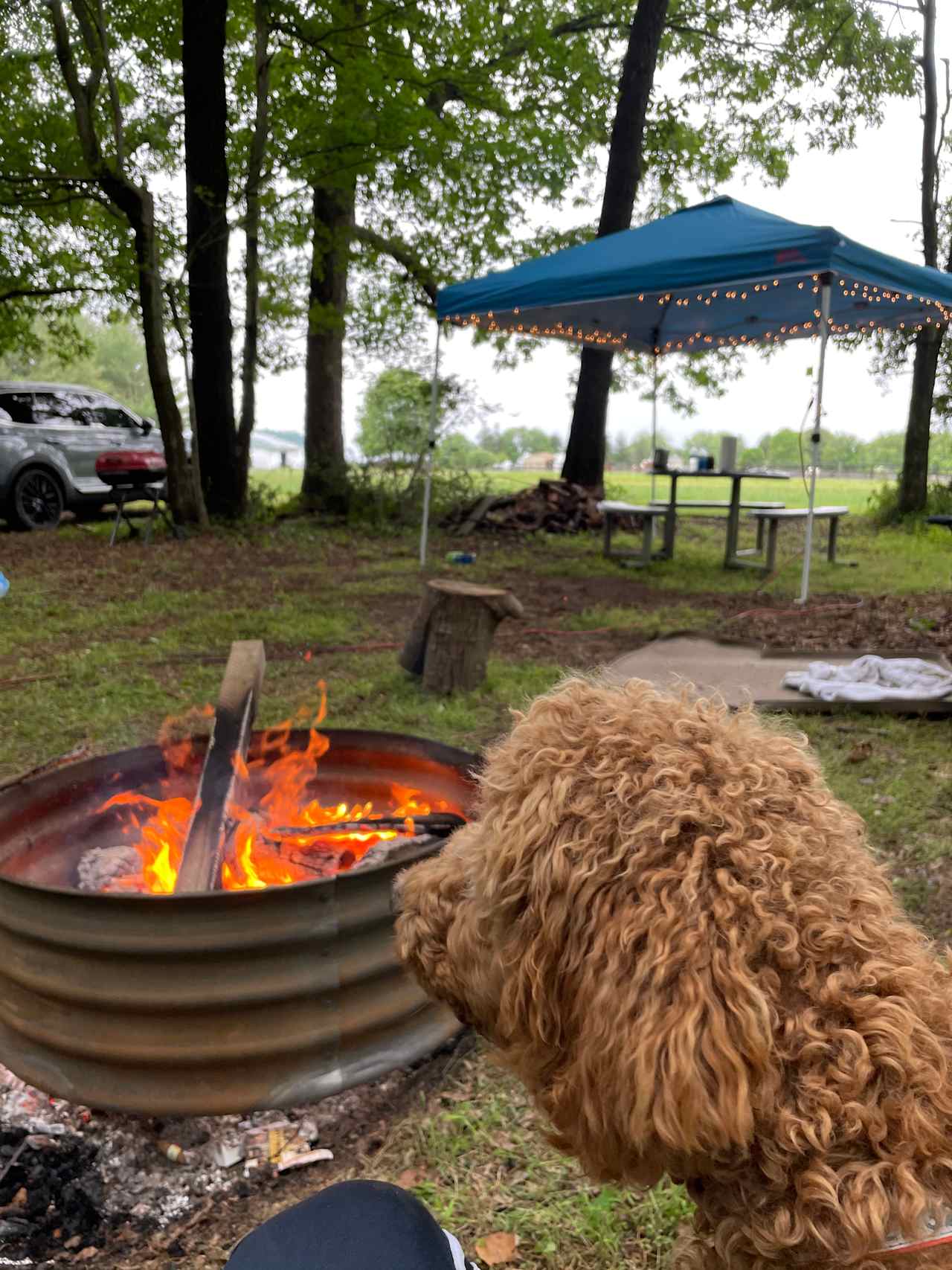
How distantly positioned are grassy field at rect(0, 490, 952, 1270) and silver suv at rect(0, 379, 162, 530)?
3.42 feet

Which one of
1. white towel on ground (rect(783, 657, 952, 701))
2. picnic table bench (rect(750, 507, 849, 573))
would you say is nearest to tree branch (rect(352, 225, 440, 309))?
picnic table bench (rect(750, 507, 849, 573))

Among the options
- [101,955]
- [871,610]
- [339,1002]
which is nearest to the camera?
[101,955]

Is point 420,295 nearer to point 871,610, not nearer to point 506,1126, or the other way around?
point 871,610

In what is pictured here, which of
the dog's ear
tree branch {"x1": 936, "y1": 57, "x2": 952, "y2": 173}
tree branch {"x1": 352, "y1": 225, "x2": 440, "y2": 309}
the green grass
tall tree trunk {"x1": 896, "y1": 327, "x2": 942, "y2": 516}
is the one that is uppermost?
tree branch {"x1": 936, "y1": 57, "x2": 952, "y2": 173}

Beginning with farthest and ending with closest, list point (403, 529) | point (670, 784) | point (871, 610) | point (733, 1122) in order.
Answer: point (403, 529) < point (871, 610) < point (670, 784) < point (733, 1122)

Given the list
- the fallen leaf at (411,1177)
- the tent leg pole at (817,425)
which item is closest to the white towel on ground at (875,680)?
the tent leg pole at (817,425)

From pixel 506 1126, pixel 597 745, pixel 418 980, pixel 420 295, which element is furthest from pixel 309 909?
pixel 420 295

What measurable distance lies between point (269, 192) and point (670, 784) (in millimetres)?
12162

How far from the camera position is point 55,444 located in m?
14.2

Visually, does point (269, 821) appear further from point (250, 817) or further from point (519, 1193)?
point (519, 1193)

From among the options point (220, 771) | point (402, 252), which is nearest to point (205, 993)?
point (220, 771)

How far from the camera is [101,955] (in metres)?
2.29

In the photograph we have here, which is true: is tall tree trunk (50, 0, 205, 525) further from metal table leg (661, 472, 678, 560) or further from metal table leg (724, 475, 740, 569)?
metal table leg (724, 475, 740, 569)

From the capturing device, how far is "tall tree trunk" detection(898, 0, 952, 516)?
16.2m
